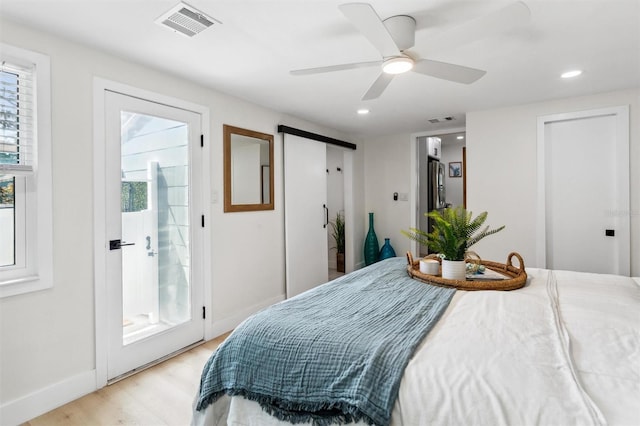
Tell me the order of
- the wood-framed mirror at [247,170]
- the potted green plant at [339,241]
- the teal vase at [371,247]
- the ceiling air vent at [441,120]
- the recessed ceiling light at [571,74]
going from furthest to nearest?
1. the potted green plant at [339,241]
2. the teal vase at [371,247]
3. the ceiling air vent at [441,120]
4. the wood-framed mirror at [247,170]
5. the recessed ceiling light at [571,74]

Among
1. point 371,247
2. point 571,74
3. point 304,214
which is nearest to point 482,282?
point 571,74

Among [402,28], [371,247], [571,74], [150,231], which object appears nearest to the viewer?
[402,28]

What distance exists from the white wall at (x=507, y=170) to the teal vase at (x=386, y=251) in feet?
4.73

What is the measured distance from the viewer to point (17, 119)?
6.17 ft

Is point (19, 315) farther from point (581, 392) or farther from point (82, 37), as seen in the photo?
point (581, 392)

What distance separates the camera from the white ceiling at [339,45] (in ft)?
5.67

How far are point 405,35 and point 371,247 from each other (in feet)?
12.3

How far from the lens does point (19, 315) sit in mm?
1854

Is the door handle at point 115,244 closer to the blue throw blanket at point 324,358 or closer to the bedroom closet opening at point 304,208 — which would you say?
the blue throw blanket at point 324,358

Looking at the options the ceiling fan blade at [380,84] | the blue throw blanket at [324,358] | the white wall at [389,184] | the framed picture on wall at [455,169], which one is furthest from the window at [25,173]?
the framed picture on wall at [455,169]

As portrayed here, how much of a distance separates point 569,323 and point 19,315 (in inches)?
110

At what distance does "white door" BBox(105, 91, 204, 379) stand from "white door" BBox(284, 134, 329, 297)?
1202 millimetres

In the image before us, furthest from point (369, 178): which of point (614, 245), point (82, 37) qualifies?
point (82, 37)

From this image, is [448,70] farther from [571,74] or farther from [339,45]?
[571,74]
